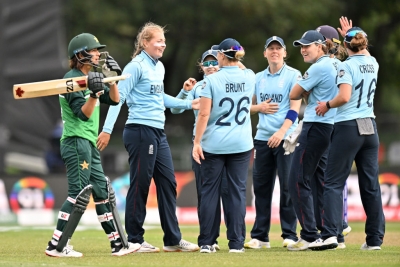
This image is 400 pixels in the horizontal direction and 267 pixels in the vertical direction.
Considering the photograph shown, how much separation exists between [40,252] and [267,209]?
2701 mm

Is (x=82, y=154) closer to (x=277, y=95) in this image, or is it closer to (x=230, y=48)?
(x=230, y=48)

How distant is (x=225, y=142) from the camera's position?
29.1ft

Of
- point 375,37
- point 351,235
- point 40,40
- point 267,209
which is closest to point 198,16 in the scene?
point 375,37

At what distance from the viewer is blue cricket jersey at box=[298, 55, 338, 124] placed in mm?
9109

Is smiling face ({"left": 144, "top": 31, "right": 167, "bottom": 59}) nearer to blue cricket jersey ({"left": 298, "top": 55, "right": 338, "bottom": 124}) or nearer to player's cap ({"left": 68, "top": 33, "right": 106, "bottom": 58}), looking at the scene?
player's cap ({"left": 68, "top": 33, "right": 106, "bottom": 58})

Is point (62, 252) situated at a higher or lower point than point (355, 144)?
lower

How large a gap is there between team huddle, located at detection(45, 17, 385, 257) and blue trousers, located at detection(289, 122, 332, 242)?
0.01 metres

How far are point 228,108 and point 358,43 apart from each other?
5.22 feet

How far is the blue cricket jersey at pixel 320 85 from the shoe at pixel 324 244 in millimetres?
1303

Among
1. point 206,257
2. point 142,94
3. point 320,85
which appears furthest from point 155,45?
point 206,257

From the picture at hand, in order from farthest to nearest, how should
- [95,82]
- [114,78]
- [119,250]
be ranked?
[119,250] → [114,78] → [95,82]

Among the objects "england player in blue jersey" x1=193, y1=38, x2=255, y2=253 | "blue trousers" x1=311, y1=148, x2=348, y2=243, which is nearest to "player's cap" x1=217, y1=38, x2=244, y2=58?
"england player in blue jersey" x1=193, y1=38, x2=255, y2=253

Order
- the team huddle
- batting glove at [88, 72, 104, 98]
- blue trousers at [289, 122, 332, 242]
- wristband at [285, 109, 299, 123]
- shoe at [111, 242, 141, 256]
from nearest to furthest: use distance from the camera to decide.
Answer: batting glove at [88, 72, 104, 98] → the team huddle → shoe at [111, 242, 141, 256] → blue trousers at [289, 122, 332, 242] → wristband at [285, 109, 299, 123]

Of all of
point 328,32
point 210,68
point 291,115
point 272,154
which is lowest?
point 272,154
